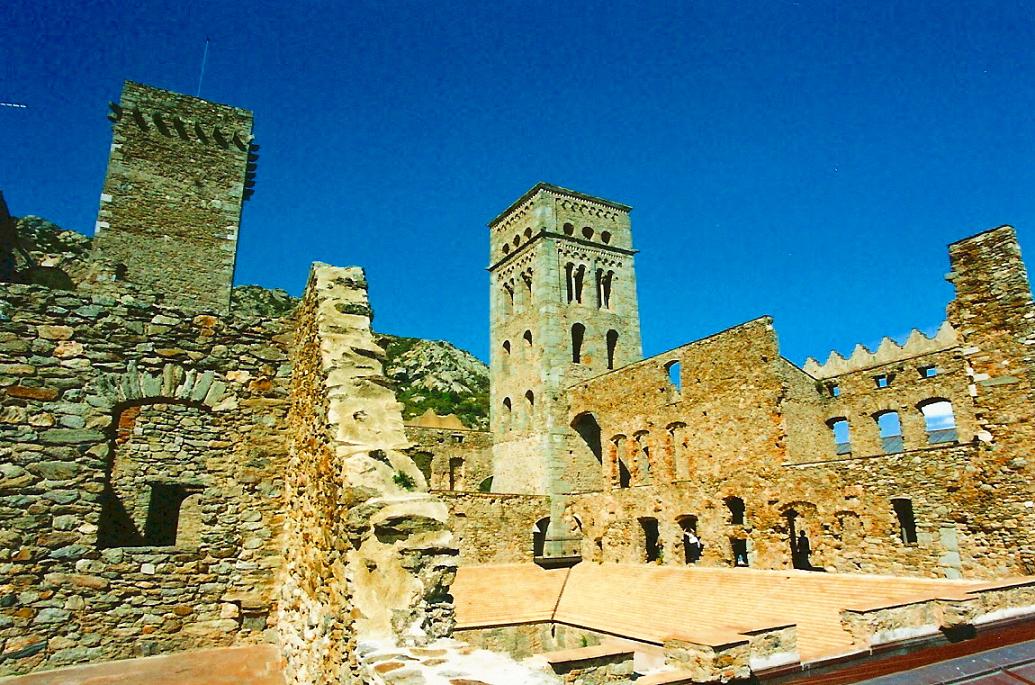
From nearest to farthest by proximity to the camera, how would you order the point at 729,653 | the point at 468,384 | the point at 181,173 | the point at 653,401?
the point at 729,653
the point at 181,173
the point at 653,401
the point at 468,384

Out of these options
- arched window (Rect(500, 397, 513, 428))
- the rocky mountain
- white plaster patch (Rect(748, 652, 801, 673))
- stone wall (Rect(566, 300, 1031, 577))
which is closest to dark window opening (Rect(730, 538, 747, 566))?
stone wall (Rect(566, 300, 1031, 577))

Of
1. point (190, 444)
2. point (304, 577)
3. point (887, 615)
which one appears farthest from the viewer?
point (887, 615)

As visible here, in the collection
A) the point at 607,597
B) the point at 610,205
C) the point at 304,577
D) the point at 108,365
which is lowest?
the point at 607,597

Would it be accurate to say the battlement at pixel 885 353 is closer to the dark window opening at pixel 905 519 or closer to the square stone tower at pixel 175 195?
the dark window opening at pixel 905 519

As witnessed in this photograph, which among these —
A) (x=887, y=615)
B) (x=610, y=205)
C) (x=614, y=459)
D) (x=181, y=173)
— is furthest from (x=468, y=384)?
(x=887, y=615)

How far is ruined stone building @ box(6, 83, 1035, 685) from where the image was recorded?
4418 millimetres

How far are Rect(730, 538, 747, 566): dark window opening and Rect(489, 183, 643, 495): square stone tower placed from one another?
26.4ft

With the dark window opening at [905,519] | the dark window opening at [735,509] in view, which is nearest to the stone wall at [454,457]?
the dark window opening at [735,509]

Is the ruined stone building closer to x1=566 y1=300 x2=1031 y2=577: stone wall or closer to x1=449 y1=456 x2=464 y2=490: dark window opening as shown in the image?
x1=566 y1=300 x2=1031 y2=577: stone wall

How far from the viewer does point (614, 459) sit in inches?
917

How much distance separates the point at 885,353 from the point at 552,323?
14849 millimetres

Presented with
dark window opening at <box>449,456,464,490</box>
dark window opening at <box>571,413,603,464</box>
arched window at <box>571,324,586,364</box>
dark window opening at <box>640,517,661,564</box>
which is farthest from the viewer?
dark window opening at <box>449,456,464,490</box>

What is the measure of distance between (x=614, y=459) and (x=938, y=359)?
11.0 meters

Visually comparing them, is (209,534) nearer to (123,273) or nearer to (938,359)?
(123,273)
